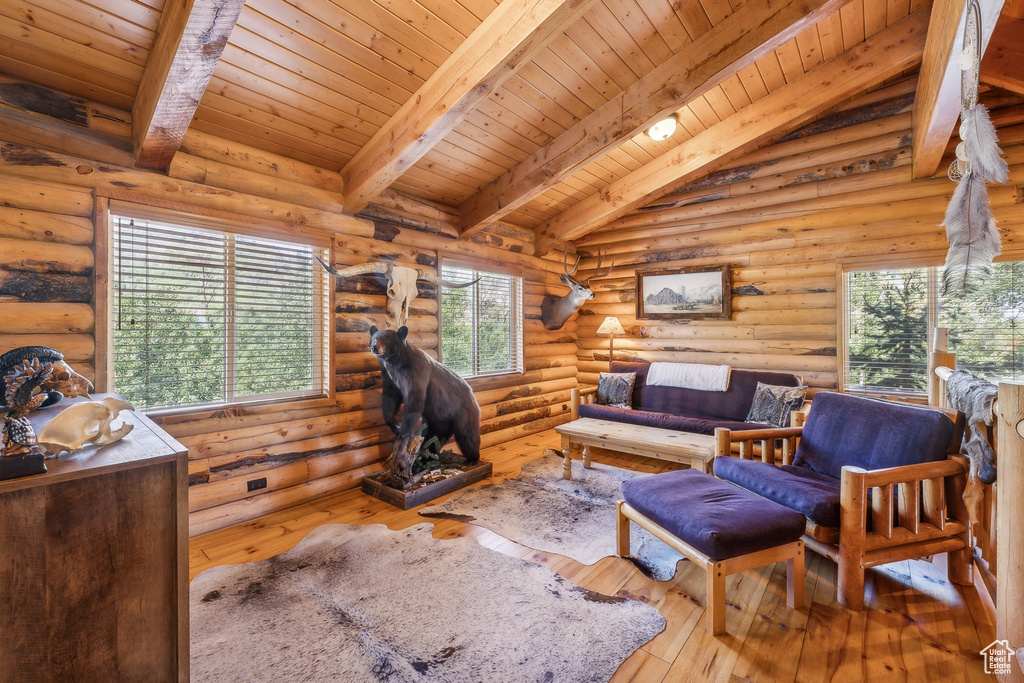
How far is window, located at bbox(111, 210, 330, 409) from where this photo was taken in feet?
8.41

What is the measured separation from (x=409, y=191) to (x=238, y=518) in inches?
119

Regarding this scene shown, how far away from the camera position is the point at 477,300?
491 centimetres

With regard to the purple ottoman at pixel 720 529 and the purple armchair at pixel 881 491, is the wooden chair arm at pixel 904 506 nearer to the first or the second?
the purple armchair at pixel 881 491

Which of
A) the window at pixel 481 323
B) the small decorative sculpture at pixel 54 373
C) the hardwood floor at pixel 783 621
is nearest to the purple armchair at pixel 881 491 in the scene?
the hardwood floor at pixel 783 621

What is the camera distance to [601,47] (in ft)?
9.27

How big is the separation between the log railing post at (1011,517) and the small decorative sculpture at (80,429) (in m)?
2.80

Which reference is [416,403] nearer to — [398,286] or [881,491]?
[398,286]

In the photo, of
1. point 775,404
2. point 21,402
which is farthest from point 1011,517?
point 21,402

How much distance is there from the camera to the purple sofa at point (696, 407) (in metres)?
4.14

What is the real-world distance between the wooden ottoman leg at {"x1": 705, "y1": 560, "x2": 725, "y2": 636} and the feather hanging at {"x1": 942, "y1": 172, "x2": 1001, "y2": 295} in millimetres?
1621

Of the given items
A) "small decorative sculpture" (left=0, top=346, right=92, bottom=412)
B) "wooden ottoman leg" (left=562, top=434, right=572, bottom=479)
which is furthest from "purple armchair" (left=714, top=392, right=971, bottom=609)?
"small decorative sculpture" (left=0, top=346, right=92, bottom=412)

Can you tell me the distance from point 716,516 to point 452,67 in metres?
2.86

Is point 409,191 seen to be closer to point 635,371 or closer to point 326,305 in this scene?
point 326,305

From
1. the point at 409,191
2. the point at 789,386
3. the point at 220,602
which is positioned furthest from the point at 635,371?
the point at 220,602
